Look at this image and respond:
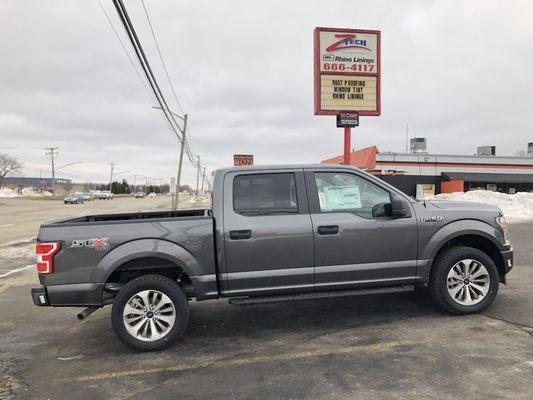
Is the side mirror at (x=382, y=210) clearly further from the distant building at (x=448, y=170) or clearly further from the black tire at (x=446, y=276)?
the distant building at (x=448, y=170)

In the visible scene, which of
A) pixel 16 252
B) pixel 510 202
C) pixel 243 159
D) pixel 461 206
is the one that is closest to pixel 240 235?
pixel 461 206

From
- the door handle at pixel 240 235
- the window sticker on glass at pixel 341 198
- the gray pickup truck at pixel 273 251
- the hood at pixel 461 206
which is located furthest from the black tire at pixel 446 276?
the door handle at pixel 240 235

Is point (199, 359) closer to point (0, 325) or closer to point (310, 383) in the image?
point (310, 383)

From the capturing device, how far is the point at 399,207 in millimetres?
4895

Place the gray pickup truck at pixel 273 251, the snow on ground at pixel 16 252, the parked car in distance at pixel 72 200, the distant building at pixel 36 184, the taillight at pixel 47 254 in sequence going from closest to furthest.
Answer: the taillight at pixel 47 254 → the gray pickup truck at pixel 273 251 → the snow on ground at pixel 16 252 → the parked car in distance at pixel 72 200 → the distant building at pixel 36 184

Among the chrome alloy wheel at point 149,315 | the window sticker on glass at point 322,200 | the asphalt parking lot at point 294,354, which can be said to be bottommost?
the asphalt parking lot at point 294,354

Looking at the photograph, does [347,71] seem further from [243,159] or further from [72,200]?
[72,200]

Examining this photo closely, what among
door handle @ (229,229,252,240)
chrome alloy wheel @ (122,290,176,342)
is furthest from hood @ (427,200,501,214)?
chrome alloy wheel @ (122,290,176,342)

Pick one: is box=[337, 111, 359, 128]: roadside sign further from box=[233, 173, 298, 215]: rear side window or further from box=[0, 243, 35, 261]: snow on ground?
box=[233, 173, 298, 215]: rear side window

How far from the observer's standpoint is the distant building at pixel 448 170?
103 feet

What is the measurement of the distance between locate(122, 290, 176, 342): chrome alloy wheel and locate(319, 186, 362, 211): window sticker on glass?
2.03 metres

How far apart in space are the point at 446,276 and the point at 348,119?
12.2 metres

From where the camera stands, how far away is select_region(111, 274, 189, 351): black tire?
14.9ft

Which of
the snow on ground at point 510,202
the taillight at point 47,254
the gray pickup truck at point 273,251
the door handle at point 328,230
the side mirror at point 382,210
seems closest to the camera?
the taillight at point 47,254
